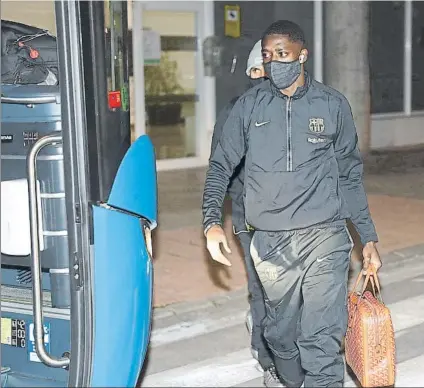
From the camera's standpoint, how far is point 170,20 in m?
14.0

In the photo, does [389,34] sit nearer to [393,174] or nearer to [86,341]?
[393,174]

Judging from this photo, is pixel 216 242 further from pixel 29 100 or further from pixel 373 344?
pixel 29 100

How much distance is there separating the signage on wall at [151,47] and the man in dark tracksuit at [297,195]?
9.78 meters

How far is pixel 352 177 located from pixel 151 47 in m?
10.0

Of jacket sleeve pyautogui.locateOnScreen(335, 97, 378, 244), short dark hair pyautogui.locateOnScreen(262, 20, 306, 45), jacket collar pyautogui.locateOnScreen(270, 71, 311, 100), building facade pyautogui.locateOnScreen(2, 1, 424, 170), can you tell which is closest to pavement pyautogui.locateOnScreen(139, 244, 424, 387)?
jacket sleeve pyautogui.locateOnScreen(335, 97, 378, 244)

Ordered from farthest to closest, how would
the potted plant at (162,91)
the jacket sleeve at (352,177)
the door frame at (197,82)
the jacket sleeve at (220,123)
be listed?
the potted plant at (162,91) → the door frame at (197,82) → the jacket sleeve at (220,123) → the jacket sleeve at (352,177)

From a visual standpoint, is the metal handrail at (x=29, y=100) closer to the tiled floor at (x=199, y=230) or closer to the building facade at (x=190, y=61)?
the tiled floor at (x=199, y=230)

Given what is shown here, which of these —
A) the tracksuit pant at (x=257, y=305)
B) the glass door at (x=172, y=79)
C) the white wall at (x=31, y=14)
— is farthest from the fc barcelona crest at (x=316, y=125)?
the glass door at (x=172, y=79)

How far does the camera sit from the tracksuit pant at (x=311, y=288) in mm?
4047

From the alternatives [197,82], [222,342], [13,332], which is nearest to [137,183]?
[13,332]

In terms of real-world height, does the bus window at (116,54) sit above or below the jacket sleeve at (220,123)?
above

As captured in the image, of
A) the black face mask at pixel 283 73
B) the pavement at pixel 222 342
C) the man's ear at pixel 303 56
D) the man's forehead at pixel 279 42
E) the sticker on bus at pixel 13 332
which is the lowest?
the pavement at pixel 222 342

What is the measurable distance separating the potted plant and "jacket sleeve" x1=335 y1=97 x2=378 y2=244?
9.98 meters

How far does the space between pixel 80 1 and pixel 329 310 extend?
1.90 metres
